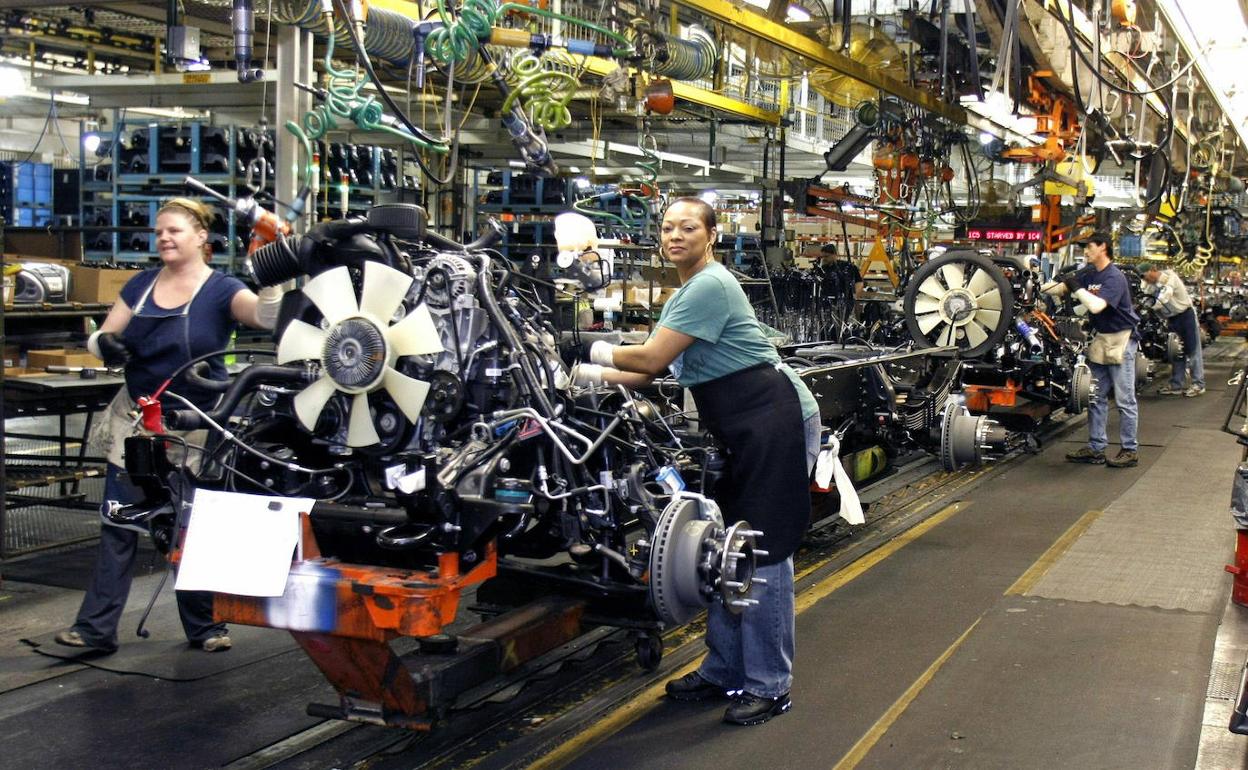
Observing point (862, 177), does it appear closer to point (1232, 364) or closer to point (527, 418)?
point (1232, 364)

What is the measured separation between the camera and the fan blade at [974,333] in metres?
10.0

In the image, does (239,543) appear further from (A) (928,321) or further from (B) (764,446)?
(A) (928,321)

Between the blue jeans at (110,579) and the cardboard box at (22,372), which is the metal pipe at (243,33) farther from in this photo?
the cardboard box at (22,372)

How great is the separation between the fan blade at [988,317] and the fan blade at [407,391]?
22.7 ft

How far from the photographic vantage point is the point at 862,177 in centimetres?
2191

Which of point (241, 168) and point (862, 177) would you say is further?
point (862, 177)

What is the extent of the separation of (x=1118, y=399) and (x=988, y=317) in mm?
1396

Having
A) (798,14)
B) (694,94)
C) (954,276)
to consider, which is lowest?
(954,276)

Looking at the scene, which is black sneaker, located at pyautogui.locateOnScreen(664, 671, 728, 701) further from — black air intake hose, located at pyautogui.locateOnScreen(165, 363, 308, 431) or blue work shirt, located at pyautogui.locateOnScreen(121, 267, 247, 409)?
blue work shirt, located at pyautogui.locateOnScreen(121, 267, 247, 409)

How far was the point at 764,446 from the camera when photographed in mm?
4391

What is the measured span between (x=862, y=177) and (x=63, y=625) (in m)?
18.4

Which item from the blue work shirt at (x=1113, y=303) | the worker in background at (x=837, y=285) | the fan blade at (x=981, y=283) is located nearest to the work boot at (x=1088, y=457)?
the blue work shirt at (x=1113, y=303)

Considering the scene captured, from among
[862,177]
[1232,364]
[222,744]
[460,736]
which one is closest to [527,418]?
[460,736]

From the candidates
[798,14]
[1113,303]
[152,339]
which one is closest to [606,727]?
[152,339]
